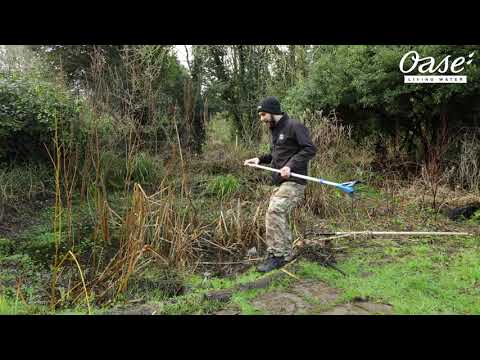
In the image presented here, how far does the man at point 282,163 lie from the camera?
3725mm

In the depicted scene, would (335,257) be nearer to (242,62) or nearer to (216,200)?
(216,200)

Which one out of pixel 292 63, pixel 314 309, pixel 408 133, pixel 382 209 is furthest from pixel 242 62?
pixel 314 309

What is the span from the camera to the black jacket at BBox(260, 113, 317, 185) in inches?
146

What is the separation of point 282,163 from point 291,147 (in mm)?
192

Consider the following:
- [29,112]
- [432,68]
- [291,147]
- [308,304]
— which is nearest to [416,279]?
[308,304]

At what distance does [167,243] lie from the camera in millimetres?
4551

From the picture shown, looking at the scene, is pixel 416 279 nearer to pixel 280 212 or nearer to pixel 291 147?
pixel 280 212

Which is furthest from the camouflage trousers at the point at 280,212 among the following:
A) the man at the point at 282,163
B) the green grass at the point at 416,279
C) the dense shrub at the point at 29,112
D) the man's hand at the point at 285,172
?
the dense shrub at the point at 29,112

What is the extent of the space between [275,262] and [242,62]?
380 inches

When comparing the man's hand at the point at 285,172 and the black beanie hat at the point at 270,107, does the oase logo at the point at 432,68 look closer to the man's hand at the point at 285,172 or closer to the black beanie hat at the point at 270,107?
the black beanie hat at the point at 270,107

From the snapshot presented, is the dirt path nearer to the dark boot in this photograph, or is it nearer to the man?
the dark boot

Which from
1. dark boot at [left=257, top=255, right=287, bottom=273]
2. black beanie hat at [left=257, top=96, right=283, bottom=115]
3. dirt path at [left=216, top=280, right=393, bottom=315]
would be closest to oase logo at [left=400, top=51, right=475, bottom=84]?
black beanie hat at [left=257, top=96, right=283, bottom=115]

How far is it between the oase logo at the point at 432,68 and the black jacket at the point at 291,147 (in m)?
4.35

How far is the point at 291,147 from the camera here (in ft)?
12.6
